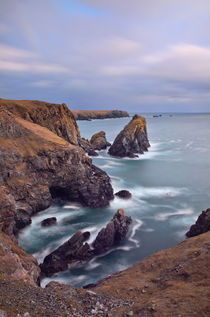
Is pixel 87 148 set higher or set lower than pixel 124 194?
higher

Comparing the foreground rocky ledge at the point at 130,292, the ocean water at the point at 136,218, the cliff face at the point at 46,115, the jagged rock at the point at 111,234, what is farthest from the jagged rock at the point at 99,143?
the foreground rocky ledge at the point at 130,292

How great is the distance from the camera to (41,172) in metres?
38.3

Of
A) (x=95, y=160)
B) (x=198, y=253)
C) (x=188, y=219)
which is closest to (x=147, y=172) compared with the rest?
(x=95, y=160)

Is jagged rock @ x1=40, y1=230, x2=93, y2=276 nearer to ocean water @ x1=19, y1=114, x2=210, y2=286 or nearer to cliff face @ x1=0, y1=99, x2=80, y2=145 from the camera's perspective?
ocean water @ x1=19, y1=114, x2=210, y2=286

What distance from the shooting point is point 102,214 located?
36.3 meters

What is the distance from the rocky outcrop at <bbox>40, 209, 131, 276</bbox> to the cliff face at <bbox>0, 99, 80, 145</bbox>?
128 feet

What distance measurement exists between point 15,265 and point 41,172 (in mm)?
23009

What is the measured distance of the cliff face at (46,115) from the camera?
5992cm

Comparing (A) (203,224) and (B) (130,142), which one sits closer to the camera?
(A) (203,224)

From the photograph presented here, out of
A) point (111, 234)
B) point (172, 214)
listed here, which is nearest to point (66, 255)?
point (111, 234)

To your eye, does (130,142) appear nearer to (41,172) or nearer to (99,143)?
(99,143)

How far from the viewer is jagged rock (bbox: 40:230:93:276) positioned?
23.3 metres

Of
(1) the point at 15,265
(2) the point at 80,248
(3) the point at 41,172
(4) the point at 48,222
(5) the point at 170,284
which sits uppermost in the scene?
(3) the point at 41,172

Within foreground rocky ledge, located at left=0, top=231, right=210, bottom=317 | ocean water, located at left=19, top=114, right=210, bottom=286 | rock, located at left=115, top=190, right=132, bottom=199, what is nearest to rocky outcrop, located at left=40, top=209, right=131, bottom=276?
ocean water, located at left=19, top=114, right=210, bottom=286
